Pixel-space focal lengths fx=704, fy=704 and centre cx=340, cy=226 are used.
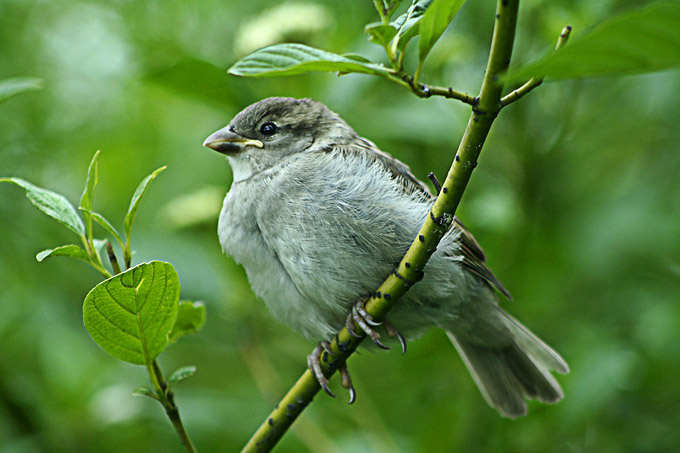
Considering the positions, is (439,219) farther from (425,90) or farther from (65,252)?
(65,252)

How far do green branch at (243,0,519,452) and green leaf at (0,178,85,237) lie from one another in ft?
3.38

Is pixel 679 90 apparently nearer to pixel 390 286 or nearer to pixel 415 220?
pixel 415 220

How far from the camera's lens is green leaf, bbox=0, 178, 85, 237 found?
7.01 feet

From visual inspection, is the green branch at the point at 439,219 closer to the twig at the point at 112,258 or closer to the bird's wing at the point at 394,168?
Answer: the twig at the point at 112,258

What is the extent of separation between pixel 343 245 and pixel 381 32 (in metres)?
1.69

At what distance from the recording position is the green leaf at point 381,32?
1.67 meters

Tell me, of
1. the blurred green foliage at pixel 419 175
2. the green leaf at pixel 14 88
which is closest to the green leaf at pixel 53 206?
the green leaf at pixel 14 88

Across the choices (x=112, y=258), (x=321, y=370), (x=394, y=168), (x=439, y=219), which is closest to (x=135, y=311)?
(x=112, y=258)

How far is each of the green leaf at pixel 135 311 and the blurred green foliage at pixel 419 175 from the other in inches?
67.1

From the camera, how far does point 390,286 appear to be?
2.51 metres

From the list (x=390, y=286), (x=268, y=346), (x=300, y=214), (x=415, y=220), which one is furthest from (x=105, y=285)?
(x=268, y=346)

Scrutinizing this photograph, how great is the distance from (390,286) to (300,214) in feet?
3.13

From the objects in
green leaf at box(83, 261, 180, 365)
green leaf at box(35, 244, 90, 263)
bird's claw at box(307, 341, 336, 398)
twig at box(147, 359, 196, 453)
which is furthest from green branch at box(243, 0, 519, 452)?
green leaf at box(35, 244, 90, 263)

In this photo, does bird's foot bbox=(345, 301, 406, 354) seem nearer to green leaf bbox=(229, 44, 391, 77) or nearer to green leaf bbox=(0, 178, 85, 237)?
green leaf bbox=(0, 178, 85, 237)
